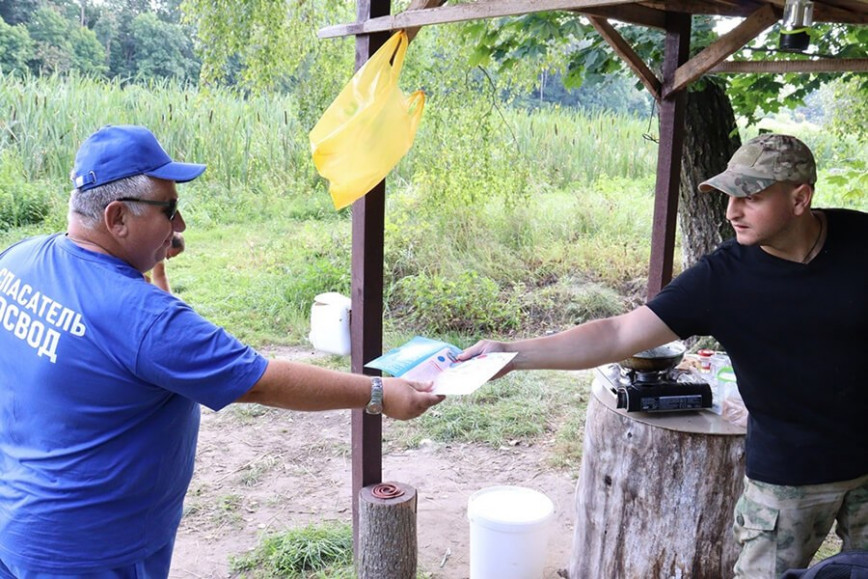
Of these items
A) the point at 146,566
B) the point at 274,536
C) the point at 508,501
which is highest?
the point at 146,566

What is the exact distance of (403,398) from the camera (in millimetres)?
2244

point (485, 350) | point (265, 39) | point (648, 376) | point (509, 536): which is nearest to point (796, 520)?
point (648, 376)

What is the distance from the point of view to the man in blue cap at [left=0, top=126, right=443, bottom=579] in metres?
1.78

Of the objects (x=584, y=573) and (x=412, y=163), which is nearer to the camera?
(x=584, y=573)

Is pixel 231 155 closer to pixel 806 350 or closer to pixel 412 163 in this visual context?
pixel 412 163

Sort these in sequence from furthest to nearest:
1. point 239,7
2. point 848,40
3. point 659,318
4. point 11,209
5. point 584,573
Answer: point 11,209
point 239,7
point 848,40
point 584,573
point 659,318

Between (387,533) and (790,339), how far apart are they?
70.6 inches

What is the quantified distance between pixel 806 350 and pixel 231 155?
34.7ft

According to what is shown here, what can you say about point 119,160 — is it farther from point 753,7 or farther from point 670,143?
point 753,7

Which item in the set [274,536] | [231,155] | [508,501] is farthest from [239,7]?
[231,155]

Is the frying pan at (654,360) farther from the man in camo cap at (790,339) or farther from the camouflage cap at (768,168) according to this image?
the camouflage cap at (768,168)

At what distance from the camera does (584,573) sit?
3307 mm

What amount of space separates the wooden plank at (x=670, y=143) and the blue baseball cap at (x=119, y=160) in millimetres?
2629

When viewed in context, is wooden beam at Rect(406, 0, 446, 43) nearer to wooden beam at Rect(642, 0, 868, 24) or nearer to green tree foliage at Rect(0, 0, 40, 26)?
wooden beam at Rect(642, 0, 868, 24)
